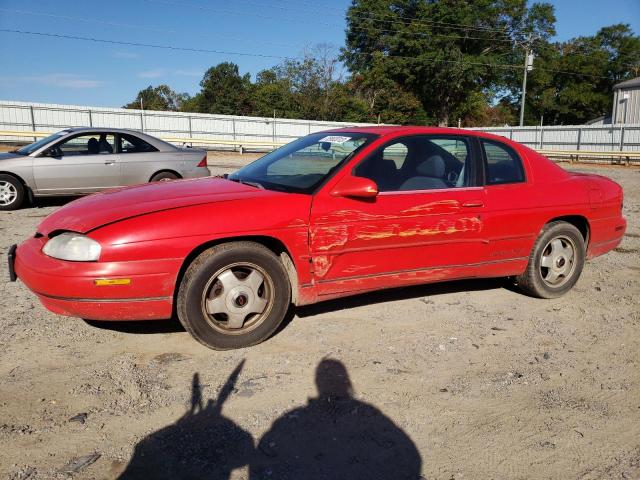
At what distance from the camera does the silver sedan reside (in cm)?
887

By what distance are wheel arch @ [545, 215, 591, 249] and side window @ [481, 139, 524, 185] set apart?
0.64 metres

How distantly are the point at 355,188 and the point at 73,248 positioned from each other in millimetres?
1870

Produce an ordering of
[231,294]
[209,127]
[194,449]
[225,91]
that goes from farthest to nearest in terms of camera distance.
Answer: [225,91] < [209,127] < [231,294] < [194,449]

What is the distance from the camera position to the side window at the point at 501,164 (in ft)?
14.9

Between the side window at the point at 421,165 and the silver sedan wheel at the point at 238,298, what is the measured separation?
3.63ft

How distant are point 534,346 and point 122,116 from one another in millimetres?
29900

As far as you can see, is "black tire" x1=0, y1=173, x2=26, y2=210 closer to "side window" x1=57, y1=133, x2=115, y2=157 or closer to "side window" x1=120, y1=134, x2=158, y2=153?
"side window" x1=57, y1=133, x2=115, y2=157

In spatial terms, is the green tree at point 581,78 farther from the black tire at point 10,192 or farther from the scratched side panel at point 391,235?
the scratched side panel at point 391,235

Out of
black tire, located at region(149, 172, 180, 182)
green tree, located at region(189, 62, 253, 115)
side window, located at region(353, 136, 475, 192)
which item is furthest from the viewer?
green tree, located at region(189, 62, 253, 115)

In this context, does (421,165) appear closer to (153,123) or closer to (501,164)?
(501,164)

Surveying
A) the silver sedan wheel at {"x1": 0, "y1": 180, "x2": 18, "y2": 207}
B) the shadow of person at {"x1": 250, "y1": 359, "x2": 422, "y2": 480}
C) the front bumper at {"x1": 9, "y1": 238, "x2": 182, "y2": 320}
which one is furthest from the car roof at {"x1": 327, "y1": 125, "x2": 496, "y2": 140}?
the silver sedan wheel at {"x1": 0, "y1": 180, "x2": 18, "y2": 207}

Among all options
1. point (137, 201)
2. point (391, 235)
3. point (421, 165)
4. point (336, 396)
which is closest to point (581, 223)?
point (421, 165)

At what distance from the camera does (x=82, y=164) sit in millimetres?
9000

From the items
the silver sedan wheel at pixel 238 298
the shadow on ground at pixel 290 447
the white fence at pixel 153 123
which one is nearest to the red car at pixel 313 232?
the silver sedan wheel at pixel 238 298
